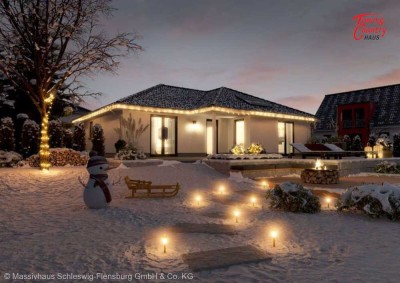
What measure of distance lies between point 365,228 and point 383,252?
4.66ft

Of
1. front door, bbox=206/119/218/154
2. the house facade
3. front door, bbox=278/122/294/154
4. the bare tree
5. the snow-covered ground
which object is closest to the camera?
the snow-covered ground

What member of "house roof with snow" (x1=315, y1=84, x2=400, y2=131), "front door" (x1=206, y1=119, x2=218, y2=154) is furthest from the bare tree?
"house roof with snow" (x1=315, y1=84, x2=400, y2=131)

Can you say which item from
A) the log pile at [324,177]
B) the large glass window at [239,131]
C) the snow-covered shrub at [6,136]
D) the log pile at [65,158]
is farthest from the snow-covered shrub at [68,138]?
the log pile at [324,177]

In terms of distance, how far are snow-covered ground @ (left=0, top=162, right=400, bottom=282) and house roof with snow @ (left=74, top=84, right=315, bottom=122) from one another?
28.8ft

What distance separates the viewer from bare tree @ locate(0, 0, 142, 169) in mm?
12562

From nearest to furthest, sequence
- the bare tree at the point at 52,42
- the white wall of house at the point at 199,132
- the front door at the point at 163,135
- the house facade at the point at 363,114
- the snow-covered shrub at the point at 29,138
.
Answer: the bare tree at the point at 52,42 → the snow-covered shrub at the point at 29,138 → the white wall of house at the point at 199,132 → the front door at the point at 163,135 → the house facade at the point at 363,114

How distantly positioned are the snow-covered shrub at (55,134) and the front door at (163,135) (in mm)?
5166

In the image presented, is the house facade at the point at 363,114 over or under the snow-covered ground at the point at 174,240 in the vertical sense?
over

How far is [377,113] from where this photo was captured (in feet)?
99.0

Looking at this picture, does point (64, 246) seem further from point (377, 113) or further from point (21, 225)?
point (377, 113)

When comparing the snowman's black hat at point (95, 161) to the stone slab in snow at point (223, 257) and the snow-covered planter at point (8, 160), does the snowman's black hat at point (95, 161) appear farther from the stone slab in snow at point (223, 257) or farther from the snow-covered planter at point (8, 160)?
the snow-covered planter at point (8, 160)

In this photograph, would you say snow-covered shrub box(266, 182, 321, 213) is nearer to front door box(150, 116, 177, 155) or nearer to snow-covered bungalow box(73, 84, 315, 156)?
snow-covered bungalow box(73, 84, 315, 156)

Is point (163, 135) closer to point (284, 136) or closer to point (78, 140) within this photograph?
point (78, 140)

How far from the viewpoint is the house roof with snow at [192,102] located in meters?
16.9
